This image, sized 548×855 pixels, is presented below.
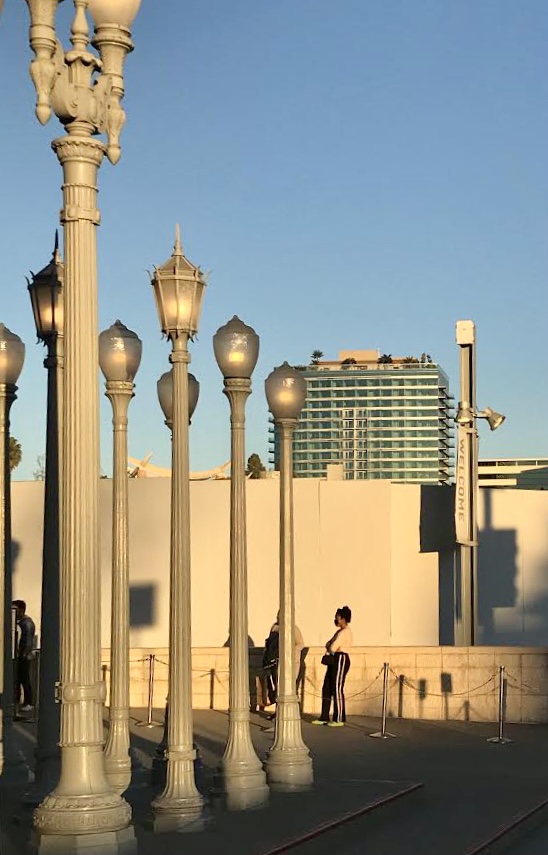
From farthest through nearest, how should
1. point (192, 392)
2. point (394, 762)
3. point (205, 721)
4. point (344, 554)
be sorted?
point (344, 554)
point (205, 721)
point (394, 762)
point (192, 392)

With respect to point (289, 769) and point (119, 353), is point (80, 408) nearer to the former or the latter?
point (119, 353)

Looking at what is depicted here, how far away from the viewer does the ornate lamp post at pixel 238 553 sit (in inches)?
636

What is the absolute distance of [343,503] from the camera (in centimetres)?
3859

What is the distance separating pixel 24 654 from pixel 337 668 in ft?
18.3

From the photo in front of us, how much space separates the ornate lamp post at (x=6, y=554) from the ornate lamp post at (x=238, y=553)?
211cm

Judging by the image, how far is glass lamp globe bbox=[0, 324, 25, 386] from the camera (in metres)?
16.8

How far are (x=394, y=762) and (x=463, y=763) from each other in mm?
863

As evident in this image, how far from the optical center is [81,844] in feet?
35.2

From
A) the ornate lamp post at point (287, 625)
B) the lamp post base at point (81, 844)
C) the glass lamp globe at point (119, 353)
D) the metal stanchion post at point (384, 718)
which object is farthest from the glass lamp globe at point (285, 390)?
the lamp post base at point (81, 844)

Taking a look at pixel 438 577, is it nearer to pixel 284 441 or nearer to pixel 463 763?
pixel 463 763

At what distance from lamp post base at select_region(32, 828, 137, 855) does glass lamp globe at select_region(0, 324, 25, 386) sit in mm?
6931

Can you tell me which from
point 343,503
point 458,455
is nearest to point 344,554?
point 343,503

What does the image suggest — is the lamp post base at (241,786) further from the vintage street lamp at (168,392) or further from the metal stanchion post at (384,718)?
the metal stanchion post at (384,718)

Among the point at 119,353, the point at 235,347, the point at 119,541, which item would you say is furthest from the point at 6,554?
the point at 235,347
